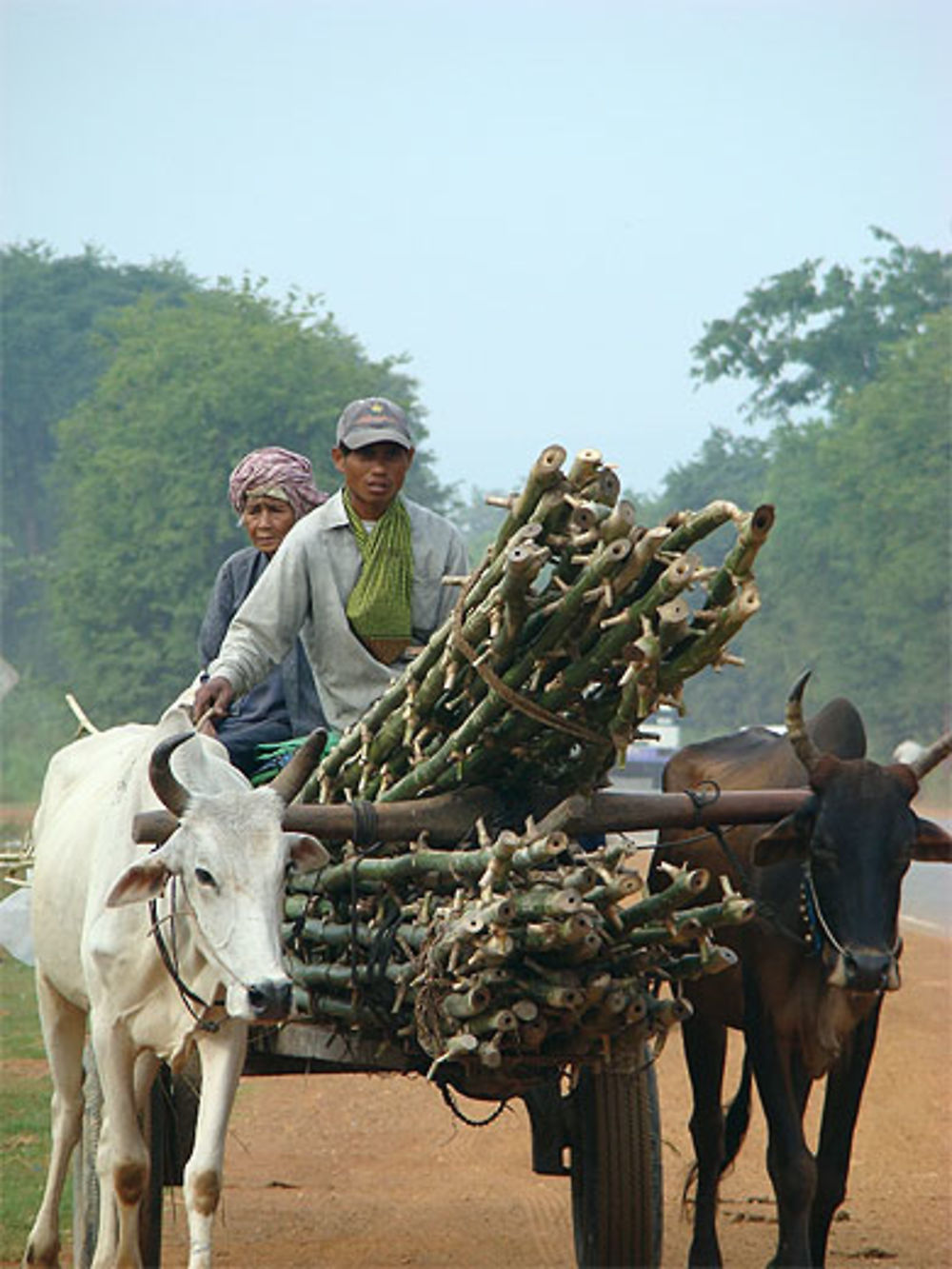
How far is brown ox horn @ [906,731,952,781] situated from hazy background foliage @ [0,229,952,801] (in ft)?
101

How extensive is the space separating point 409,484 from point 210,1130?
158ft

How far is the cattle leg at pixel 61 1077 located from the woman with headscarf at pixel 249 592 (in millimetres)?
963

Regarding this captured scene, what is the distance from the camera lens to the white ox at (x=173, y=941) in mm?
5125

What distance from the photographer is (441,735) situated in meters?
5.41

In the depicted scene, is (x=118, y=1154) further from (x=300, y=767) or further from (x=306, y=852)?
(x=300, y=767)

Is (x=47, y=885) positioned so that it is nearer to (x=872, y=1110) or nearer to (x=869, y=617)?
(x=872, y=1110)

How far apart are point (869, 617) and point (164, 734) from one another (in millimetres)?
38732

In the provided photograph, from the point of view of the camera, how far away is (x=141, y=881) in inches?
206

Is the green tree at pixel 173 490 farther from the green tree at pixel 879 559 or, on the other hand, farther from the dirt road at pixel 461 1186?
the dirt road at pixel 461 1186

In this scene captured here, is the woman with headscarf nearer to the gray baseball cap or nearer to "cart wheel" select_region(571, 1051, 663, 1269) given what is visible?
the gray baseball cap

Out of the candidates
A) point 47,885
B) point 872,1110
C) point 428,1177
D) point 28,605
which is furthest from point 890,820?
point 28,605

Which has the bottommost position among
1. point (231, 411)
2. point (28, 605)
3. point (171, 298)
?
point (28, 605)

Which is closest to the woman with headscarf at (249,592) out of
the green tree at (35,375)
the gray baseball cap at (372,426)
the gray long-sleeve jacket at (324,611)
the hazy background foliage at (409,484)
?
the gray long-sleeve jacket at (324,611)

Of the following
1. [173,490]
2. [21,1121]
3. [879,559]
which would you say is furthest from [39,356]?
[21,1121]
